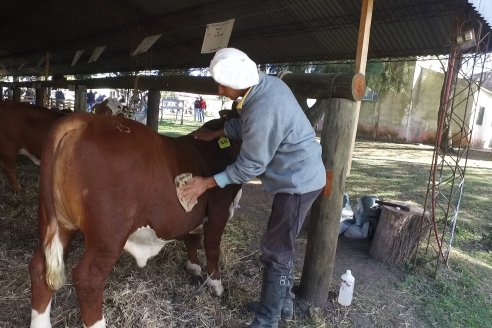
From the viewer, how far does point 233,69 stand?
2314 mm

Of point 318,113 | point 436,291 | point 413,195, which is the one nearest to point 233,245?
point 436,291

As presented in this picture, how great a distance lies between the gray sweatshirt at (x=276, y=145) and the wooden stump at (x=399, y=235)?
207 centimetres

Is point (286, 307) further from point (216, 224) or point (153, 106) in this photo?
point (153, 106)

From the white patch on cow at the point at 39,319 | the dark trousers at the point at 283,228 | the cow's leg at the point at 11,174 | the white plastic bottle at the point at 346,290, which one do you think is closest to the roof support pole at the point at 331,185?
the white plastic bottle at the point at 346,290

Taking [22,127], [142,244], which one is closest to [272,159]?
[142,244]

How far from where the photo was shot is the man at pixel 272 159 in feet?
7.76

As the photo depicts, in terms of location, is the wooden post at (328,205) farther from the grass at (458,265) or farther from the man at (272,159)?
the grass at (458,265)

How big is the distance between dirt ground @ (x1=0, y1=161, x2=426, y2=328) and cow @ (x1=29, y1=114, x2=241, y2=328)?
433 millimetres

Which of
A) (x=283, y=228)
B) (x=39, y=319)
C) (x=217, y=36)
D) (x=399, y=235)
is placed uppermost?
(x=217, y=36)

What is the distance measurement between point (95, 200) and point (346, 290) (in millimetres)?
2225

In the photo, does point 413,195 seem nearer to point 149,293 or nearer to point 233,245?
point 233,245

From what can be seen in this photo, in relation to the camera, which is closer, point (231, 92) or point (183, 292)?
point (231, 92)

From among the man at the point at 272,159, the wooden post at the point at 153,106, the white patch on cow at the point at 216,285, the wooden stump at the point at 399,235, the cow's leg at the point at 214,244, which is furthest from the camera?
the wooden post at the point at 153,106

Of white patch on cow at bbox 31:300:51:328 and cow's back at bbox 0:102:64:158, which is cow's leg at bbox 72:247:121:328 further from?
cow's back at bbox 0:102:64:158
